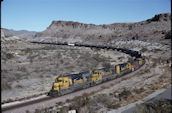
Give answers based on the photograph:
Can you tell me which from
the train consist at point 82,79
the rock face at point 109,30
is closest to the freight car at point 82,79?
the train consist at point 82,79

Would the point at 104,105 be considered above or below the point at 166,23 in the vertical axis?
below

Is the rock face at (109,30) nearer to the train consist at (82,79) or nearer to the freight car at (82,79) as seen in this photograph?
the train consist at (82,79)

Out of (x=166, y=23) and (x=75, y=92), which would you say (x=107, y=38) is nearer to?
(x=166, y=23)

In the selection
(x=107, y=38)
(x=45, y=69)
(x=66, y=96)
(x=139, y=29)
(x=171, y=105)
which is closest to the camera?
(x=171, y=105)

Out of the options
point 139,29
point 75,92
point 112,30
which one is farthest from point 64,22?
point 75,92

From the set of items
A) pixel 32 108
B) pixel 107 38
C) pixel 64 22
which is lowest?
pixel 32 108

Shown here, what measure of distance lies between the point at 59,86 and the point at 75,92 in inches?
91.1

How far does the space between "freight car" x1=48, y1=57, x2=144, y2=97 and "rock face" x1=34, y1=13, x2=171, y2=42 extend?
7259 cm

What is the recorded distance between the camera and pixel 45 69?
3631cm

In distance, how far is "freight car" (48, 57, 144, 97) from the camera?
66.6 ft

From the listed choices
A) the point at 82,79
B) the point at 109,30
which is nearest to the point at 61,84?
the point at 82,79

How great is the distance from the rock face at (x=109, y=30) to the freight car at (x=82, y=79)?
238 feet

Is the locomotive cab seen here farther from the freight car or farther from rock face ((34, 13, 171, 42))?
rock face ((34, 13, 171, 42))

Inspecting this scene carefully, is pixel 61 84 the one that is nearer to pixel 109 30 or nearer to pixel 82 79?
pixel 82 79
